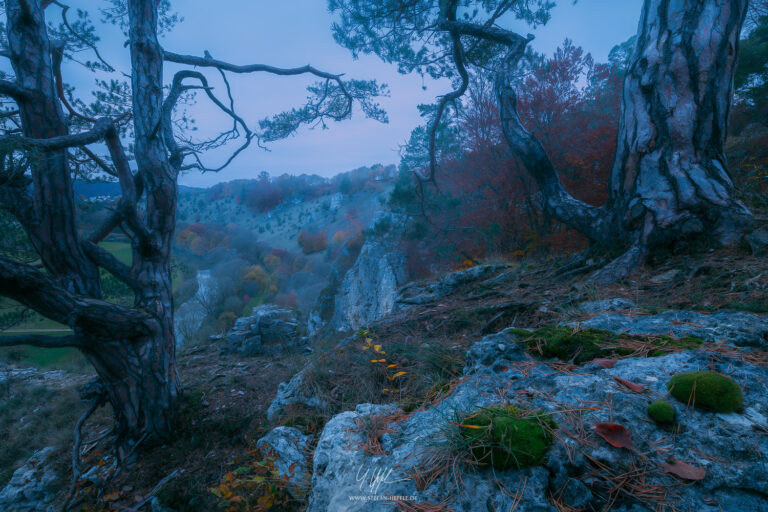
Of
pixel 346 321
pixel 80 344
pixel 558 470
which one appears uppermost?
pixel 558 470

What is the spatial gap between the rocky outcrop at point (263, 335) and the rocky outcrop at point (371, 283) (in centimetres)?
762

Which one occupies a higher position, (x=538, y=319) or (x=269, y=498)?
(x=538, y=319)

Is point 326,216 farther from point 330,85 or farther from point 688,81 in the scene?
point 688,81

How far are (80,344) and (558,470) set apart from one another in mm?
4208

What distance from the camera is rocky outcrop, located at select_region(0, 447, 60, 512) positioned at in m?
3.67

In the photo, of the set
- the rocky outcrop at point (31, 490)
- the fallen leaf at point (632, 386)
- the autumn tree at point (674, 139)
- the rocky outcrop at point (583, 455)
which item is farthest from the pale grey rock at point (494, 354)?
the rocky outcrop at point (31, 490)

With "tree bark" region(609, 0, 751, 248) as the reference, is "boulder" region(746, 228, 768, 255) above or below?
below

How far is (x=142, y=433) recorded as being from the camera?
12.4ft

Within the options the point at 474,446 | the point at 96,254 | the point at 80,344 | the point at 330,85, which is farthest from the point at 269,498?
the point at 330,85

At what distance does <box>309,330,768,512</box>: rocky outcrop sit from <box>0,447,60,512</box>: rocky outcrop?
4.33m

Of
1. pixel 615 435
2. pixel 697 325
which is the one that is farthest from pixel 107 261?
pixel 697 325

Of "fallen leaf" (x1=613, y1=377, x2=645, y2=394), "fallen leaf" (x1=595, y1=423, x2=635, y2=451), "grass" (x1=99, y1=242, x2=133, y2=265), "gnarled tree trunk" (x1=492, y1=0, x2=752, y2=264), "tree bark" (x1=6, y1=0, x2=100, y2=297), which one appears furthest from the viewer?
"grass" (x1=99, y1=242, x2=133, y2=265)

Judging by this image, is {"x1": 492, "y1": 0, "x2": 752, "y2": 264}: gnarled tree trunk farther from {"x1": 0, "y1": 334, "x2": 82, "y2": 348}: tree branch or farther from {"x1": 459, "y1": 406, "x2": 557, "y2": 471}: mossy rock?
{"x1": 0, "y1": 334, "x2": 82, "y2": 348}: tree branch

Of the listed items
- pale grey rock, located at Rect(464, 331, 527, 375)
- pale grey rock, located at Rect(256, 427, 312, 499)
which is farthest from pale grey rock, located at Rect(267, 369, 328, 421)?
pale grey rock, located at Rect(464, 331, 527, 375)
